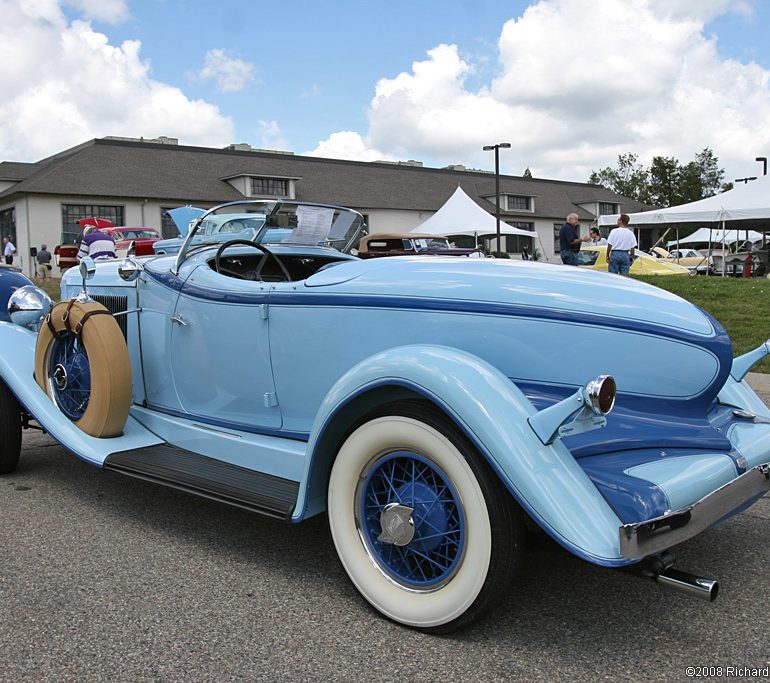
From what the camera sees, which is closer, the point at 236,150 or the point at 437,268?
the point at 437,268

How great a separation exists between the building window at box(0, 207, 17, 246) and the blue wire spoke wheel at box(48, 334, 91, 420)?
32.2 meters

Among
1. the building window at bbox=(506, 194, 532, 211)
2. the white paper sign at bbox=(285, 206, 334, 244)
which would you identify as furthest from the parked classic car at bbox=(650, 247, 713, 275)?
the white paper sign at bbox=(285, 206, 334, 244)

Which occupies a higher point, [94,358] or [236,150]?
[236,150]

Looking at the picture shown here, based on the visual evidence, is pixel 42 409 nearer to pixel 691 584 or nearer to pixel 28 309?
pixel 28 309

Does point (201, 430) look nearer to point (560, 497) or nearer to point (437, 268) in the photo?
point (437, 268)

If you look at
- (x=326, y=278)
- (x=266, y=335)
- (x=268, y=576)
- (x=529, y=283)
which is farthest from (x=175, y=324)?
(x=529, y=283)

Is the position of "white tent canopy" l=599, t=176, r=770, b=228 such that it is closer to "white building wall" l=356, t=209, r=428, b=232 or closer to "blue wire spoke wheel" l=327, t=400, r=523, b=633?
"blue wire spoke wheel" l=327, t=400, r=523, b=633

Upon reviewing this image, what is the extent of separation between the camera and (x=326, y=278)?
2990mm

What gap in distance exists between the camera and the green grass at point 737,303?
28.4 feet

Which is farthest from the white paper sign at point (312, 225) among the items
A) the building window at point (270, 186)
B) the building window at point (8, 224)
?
the building window at point (270, 186)

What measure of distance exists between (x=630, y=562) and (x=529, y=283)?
3.38 ft

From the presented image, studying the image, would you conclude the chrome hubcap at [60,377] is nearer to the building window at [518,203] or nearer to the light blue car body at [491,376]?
the light blue car body at [491,376]

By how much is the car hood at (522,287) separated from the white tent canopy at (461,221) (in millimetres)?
20611

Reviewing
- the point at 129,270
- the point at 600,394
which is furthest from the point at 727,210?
the point at 600,394
